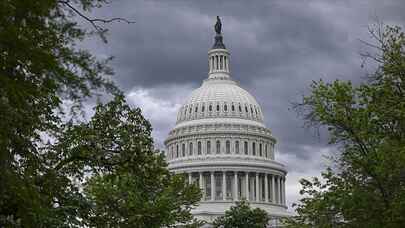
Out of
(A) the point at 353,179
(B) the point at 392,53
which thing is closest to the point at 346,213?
(A) the point at 353,179

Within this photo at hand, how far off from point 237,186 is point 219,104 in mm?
20770

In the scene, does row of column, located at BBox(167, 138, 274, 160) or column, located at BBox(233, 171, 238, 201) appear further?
row of column, located at BBox(167, 138, 274, 160)

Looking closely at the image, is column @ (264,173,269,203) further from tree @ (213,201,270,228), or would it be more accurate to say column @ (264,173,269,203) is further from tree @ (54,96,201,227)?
tree @ (54,96,201,227)

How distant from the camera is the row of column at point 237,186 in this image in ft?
567

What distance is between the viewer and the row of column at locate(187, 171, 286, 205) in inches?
6801

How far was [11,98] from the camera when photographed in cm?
1959

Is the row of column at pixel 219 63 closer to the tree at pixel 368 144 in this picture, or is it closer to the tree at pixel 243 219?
the tree at pixel 243 219

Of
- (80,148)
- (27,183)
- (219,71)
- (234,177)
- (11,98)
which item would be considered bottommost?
(27,183)

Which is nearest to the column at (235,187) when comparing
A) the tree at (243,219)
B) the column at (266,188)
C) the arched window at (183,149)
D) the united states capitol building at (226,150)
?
the united states capitol building at (226,150)

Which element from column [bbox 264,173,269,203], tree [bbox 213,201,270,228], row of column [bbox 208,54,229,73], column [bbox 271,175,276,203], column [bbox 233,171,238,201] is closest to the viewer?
tree [bbox 213,201,270,228]

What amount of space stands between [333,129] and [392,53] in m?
5.84

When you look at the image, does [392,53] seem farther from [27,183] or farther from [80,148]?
[27,183]

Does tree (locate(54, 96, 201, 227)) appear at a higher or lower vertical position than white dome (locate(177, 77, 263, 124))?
lower

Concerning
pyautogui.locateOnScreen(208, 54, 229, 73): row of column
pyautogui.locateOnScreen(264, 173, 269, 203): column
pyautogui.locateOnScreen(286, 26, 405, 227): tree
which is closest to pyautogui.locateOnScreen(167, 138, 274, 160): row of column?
pyautogui.locateOnScreen(264, 173, 269, 203): column
